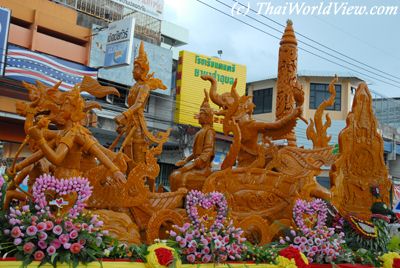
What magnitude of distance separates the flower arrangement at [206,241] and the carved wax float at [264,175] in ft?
3.04

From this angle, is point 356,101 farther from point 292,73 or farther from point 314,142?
point 292,73

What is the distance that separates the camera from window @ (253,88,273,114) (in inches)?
881

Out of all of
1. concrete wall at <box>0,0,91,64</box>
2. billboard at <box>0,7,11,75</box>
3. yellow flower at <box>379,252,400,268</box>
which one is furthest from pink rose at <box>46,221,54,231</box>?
concrete wall at <box>0,0,91,64</box>

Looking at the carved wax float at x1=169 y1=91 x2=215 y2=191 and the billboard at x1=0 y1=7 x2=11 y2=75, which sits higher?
the billboard at x1=0 y1=7 x2=11 y2=75

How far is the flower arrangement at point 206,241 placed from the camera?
357cm

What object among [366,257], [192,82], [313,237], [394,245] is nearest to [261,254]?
[313,237]

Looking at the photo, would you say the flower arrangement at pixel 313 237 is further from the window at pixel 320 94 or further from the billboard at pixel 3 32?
the window at pixel 320 94

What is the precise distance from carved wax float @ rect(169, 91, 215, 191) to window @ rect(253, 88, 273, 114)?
55.1 feet

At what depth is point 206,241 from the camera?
11.8 feet

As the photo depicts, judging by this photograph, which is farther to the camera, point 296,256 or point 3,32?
point 3,32

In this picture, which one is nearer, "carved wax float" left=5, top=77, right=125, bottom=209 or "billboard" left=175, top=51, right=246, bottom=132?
"carved wax float" left=5, top=77, right=125, bottom=209

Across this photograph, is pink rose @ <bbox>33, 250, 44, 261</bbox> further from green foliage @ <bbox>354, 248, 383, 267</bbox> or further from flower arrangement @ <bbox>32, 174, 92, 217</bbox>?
green foliage @ <bbox>354, 248, 383, 267</bbox>

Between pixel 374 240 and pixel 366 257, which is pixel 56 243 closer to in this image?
pixel 366 257

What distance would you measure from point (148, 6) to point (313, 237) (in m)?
16.8
